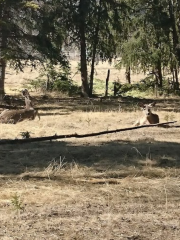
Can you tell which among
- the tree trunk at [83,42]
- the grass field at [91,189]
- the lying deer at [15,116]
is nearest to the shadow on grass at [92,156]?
the grass field at [91,189]

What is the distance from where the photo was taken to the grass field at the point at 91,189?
456 centimetres

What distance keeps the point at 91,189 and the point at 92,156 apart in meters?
2.07

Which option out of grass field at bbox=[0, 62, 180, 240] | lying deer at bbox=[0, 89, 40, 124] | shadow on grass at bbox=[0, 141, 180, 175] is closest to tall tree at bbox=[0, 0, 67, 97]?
lying deer at bbox=[0, 89, 40, 124]

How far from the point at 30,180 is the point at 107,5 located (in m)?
23.1

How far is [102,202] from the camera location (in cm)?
545

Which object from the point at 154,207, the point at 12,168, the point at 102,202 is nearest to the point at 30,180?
the point at 12,168

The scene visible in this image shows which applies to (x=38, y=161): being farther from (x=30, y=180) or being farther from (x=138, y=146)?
(x=138, y=146)

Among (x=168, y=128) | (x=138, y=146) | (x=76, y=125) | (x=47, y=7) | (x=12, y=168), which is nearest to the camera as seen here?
(x=12, y=168)

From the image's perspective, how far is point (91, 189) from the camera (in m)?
6.04

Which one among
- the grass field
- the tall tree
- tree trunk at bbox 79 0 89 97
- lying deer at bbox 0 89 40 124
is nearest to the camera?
the grass field

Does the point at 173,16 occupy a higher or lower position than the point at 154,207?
higher

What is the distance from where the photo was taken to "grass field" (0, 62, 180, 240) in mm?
4559

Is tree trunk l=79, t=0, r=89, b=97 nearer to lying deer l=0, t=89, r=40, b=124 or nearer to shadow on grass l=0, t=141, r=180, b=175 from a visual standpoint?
lying deer l=0, t=89, r=40, b=124

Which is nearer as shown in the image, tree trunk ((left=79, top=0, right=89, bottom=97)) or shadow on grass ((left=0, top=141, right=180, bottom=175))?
shadow on grass ((left=0, top=141, right=180, bottom=175))
